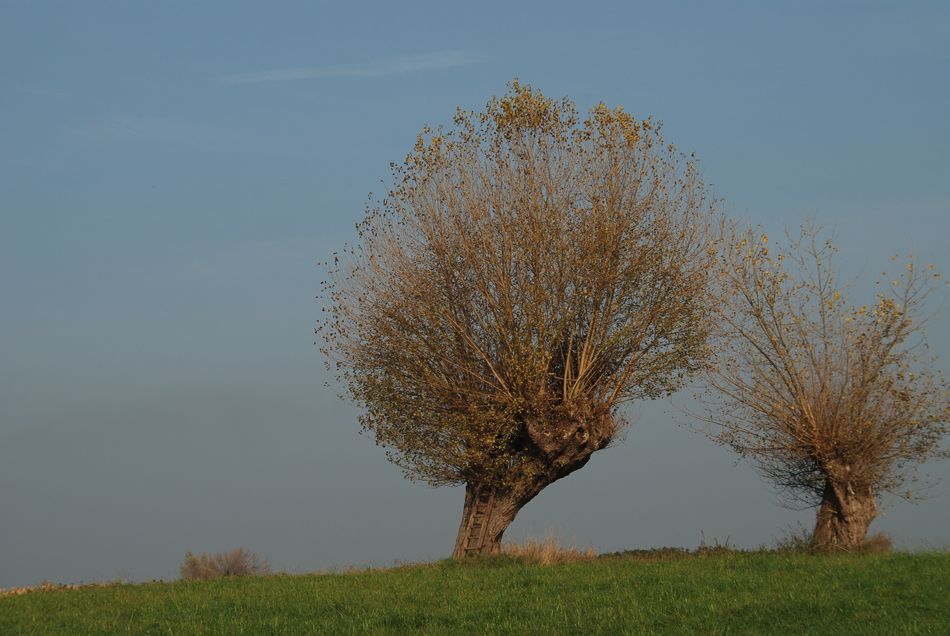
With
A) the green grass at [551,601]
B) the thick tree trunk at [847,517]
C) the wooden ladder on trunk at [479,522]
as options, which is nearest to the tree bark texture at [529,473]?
the wooden ladder on trunk at [479,522]

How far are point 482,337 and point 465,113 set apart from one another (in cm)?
616

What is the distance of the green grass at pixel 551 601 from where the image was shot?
11.6 m

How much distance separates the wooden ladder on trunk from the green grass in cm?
277

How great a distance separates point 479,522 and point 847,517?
31.3 feet

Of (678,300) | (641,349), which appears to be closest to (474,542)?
(641,349)

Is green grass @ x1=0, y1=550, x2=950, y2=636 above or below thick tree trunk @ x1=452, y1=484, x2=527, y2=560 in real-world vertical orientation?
below

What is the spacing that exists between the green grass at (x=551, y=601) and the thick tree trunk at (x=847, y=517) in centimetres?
237

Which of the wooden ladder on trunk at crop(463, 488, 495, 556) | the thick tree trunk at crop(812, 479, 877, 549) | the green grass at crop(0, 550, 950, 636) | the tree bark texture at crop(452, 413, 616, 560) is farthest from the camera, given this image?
the wooden ladder on trunk at crop(463, 488, 495, 556)

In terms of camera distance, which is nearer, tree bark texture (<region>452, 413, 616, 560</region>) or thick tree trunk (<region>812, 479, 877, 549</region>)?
thick tree trunk (<region>812, 479, 877, 549</region>)

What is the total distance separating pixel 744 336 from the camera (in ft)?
69.7

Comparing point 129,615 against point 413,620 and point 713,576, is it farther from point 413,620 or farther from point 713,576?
point 713,576

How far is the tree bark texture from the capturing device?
20703mm

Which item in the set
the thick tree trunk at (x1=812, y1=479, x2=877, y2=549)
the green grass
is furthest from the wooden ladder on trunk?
the thick tree trunk at (x1=812, y1=479, x2=877, y2=549)

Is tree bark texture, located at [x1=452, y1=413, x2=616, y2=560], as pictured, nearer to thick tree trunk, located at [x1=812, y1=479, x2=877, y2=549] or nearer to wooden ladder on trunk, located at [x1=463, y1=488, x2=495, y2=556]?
wooden ladder on trunk, located at [x1=463, y1=488, x2=495, y2=556]
